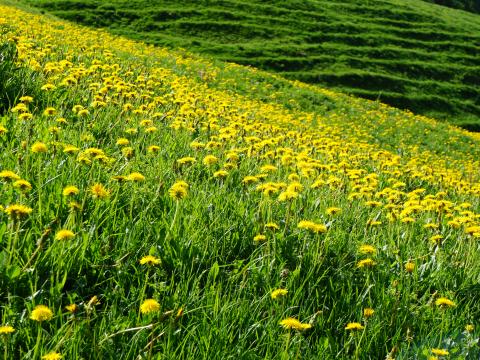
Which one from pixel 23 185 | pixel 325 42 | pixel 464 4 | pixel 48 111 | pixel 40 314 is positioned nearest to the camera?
pixel 40 314

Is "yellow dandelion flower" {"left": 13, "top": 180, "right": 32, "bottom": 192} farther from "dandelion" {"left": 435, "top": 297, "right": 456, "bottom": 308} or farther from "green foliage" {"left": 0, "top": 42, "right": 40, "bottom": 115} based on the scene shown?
"green foliage" {"left": 0, "top": 42, "right": 40, "bottom": 115}

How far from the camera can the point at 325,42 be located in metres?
36.5

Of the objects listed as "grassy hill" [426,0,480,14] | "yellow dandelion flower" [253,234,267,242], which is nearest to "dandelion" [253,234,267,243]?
"yellow dandelion flower" [253,234,267,242]

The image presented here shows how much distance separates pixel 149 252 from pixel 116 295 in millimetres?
403

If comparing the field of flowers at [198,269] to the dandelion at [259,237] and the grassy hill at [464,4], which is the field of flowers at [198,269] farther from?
the grassy hill at [464,4]

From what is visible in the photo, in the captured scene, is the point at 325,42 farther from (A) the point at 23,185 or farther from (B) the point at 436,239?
(A) the point at 23,185

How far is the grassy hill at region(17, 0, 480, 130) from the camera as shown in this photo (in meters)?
31.7

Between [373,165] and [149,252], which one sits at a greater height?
[149,252]

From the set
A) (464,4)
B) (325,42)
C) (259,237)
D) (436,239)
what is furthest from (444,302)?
(464,4)

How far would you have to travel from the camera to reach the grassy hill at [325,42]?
104ft

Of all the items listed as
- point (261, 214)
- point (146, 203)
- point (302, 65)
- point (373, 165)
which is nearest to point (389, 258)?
point (261, 214)

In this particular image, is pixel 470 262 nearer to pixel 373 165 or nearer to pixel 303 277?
pixel 303 277

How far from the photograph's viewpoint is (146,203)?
3619 millimetres

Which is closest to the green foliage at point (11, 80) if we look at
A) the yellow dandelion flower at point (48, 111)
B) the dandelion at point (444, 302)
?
the yellow dandelion flower at point (48, 111)
